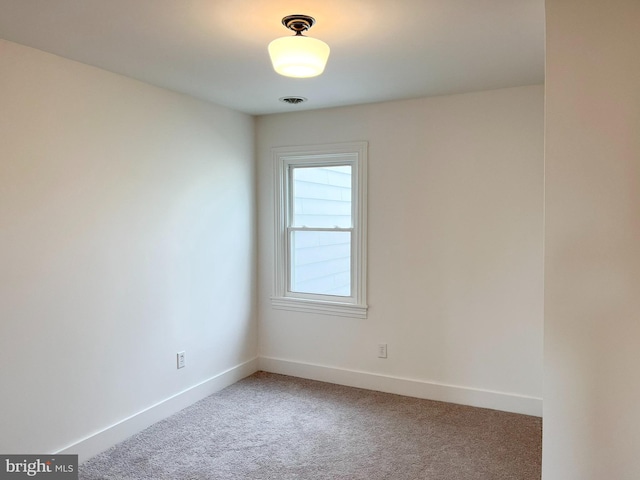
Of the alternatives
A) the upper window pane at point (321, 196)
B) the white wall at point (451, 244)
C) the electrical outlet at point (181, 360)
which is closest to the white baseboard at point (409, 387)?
the white wall at point (451, 244)

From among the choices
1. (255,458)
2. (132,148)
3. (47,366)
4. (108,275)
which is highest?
(132,148)

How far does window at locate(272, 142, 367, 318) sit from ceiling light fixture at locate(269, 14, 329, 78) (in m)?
1.81

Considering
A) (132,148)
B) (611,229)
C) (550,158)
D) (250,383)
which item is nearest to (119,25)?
(132,148)

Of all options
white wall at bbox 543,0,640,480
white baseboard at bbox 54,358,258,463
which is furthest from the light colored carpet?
white wall at bbox 543,0,640,480

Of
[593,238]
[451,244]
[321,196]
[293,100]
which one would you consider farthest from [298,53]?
[321,196]

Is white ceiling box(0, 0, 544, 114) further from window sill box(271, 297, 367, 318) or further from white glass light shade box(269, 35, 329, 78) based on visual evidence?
window sill box(271, 297, 367, 318)

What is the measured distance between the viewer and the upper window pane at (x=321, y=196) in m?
4.11

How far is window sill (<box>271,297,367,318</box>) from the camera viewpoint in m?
4.02

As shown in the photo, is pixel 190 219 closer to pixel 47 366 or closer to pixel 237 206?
pixel 237 206

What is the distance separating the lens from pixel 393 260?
12.6 ft

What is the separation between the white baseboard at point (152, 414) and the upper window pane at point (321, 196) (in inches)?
56.5

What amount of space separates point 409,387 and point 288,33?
280 centimetres

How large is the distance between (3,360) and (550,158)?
110 inches

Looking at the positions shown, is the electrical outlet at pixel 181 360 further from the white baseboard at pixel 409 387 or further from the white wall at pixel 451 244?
the white wall at pixel 451 244
